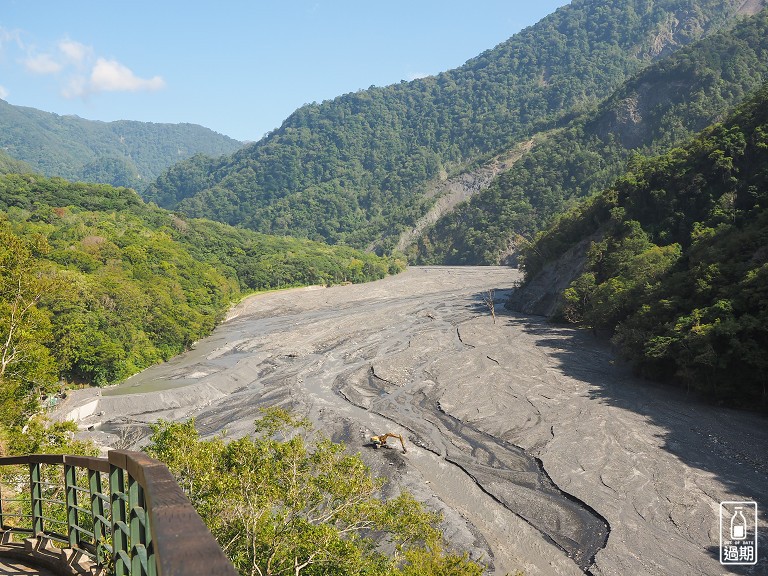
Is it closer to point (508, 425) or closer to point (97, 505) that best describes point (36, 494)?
point (97, 505)

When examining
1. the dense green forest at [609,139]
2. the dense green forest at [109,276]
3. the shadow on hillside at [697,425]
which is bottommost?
the shadow on hillside at [697,425]

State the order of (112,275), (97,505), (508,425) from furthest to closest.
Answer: (112,275), (508,425), (97,505)

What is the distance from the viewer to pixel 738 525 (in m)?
25.6

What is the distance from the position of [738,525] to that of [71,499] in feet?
94.1

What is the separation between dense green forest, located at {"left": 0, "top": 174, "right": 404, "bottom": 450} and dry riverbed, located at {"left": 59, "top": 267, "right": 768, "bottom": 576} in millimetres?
5079

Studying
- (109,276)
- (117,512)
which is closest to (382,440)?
(117,512)

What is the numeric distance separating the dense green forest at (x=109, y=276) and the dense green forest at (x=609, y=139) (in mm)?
34786

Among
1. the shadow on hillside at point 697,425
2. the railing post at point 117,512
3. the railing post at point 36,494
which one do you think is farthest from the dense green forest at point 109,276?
the shadow on hillside at point 697,425

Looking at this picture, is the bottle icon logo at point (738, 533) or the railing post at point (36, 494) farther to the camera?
the bottle icon logo at point (738, 533)

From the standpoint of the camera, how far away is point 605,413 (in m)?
40.5

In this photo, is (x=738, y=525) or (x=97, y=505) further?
(x=738, y=525)

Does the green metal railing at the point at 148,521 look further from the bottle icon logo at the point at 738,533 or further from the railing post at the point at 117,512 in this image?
the bottle icon logo at the point at 738,533

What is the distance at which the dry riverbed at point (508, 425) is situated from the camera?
26.3m

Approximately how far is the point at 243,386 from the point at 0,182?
9452cm
